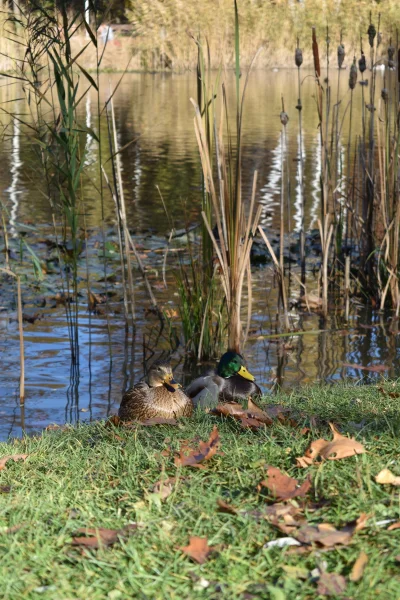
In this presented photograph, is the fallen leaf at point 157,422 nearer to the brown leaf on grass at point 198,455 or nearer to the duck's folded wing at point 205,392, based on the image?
the brown leaf on grass at point 198,455

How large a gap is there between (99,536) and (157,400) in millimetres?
1607

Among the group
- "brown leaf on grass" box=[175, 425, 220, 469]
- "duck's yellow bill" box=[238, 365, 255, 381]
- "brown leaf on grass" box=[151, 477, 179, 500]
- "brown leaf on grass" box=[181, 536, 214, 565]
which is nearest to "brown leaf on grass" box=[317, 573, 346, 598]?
"brown leaf on grass" box=[181, 536, 214, 565]

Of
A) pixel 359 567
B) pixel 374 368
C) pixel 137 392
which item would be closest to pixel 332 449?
pixel 359 567

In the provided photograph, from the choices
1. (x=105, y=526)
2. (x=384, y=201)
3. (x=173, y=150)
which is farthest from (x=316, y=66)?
(x=173, y=150)

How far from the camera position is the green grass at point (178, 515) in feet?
6.61

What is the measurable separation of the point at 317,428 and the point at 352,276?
3876mm

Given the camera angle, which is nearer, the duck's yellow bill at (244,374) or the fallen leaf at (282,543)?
the fallen leaf at (282,543)

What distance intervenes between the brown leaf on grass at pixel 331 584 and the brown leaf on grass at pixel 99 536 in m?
0.54

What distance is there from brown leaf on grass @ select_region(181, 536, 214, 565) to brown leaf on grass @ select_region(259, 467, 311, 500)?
0.31m

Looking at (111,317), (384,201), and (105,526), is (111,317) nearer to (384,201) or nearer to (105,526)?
(384,201)

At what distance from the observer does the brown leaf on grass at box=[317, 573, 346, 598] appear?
194 centimetres

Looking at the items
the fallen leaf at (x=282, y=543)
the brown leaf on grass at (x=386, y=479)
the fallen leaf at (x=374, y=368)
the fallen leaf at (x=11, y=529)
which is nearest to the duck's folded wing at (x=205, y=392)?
the fallen leaf at (x=374, y=368)

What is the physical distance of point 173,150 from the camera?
50.1ft

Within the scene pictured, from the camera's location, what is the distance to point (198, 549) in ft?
7.00
